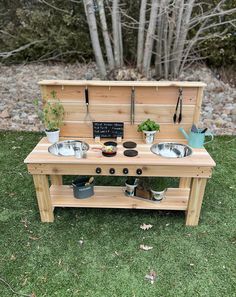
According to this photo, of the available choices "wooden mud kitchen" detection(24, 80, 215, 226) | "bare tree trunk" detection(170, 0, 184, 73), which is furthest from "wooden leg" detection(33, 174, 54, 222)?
"bare tree trunk" detection(170, 0, 184, 73)

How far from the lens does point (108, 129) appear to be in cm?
259

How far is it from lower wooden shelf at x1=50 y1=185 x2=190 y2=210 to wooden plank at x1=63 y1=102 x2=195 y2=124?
706 mm

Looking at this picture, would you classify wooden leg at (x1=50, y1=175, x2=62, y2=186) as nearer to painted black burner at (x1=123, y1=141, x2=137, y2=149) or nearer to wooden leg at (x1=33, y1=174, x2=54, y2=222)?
wooden leg at (x1=33, y1=174, x2=54, y2=222)

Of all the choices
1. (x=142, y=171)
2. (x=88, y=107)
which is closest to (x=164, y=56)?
(x=88, y=107)

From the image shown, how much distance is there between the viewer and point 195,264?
7.00ft

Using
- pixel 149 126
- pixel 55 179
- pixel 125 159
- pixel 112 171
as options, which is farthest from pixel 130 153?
pixel 55 179

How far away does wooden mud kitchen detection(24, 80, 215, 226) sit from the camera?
2230 millimetres

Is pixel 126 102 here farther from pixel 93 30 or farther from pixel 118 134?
pixel 93 30

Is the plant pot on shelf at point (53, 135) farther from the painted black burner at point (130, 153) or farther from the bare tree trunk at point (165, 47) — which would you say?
the bare tree trunk at point (165, 47)

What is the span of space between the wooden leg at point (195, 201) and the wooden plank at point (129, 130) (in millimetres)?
527

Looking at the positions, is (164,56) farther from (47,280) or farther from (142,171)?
(47,280)

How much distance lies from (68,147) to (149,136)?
2.53 feet

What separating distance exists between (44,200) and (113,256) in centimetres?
78

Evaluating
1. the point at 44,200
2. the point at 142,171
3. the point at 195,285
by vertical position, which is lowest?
the point at 195,285
